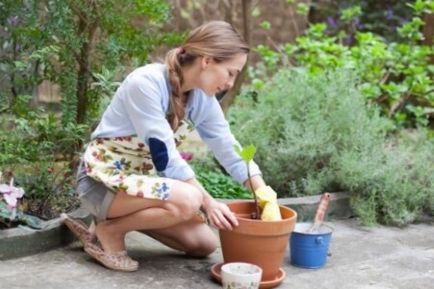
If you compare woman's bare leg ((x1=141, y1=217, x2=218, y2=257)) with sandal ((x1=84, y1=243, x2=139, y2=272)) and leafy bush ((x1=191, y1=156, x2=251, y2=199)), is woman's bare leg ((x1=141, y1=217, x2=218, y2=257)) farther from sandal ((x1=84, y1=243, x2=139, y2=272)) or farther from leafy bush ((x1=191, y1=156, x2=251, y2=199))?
leafy bush ((x1=191, y1=156, x2=251, y2=199))

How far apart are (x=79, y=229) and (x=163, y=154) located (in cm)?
64

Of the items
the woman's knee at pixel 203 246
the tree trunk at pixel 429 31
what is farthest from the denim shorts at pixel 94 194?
the tree trunk at pixel 429 31

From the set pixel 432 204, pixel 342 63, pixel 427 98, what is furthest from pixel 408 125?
pixel 432 204

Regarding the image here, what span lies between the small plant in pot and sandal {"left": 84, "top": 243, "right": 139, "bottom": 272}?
35cm

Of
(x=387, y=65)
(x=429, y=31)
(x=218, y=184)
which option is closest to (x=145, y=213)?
(x=218, y=184)

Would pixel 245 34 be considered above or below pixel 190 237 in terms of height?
above

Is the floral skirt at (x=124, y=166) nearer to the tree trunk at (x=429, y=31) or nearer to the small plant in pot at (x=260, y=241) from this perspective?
the small plant in pot at (x=260, y=241)

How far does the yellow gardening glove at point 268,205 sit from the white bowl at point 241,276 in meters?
0.22

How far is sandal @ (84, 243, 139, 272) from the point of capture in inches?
122

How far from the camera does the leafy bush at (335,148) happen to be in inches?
163

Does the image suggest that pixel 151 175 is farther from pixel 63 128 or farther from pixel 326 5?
pixel 326 5

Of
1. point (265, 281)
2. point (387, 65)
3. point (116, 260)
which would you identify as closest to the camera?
point (265, 281)

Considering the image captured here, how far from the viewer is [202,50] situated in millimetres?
2938

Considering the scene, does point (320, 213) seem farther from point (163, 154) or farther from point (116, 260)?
point (116, 260)
